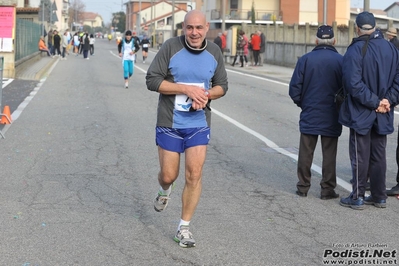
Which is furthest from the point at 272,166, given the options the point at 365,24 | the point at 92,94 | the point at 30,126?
the point at 92,94

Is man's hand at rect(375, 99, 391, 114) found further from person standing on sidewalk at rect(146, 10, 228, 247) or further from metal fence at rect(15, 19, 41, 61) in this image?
metal fence at rect(15, 19, 41, 61)

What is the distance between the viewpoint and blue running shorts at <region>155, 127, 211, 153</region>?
231 inches

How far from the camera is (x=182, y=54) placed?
5.80 meters

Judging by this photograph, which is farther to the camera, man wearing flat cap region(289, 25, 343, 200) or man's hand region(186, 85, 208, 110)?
man wearing flat cap region(289, 25, 343, 200)

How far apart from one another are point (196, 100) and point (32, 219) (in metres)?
2.12

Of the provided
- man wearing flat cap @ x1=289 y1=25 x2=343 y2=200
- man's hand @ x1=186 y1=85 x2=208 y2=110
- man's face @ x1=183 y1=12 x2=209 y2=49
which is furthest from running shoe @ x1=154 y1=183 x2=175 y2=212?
man wearing flat cap @ x1=289 y1=25 x2=343 y2=200

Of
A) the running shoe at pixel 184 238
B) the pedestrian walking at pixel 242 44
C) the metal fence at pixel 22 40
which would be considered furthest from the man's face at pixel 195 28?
the pedestrian walking at pixel 242 44

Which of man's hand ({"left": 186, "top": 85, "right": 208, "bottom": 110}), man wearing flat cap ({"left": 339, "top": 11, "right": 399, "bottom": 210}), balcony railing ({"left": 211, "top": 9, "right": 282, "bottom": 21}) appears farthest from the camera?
balcony railing ({"left": 211, "top": 9, "right": 282, "bottom": 21})

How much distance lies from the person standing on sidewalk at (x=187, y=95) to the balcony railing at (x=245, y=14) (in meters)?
76.1

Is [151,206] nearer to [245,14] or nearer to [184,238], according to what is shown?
[184,238]

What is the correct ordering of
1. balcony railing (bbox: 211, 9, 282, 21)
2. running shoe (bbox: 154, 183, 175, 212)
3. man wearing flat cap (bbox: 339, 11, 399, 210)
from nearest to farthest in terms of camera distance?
running shoe (bbox: 154, 183, 175, 212) < man wearing flat cap (bbox: 339, 11, 399, 210) < balcony railing (bbox: 211, 9, 282, 21)

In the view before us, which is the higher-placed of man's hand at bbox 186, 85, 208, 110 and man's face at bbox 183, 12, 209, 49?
man's face at bbox 183, 12, 209, 49

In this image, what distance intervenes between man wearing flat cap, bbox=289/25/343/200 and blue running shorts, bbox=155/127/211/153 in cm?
226

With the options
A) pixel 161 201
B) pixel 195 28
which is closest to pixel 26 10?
pixel 161 201
